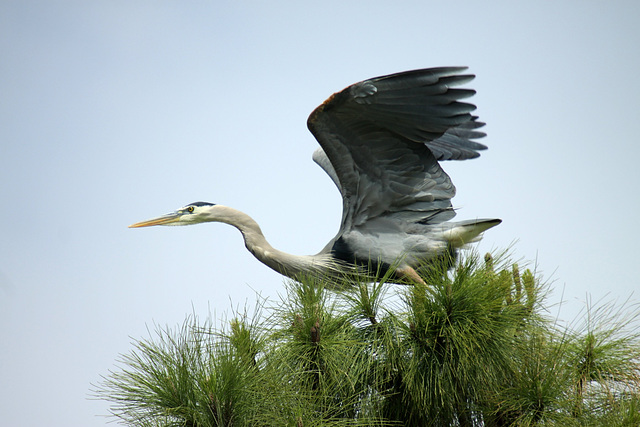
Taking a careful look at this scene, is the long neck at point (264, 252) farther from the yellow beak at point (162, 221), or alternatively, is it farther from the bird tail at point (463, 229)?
the bird tail at point (463, 229)

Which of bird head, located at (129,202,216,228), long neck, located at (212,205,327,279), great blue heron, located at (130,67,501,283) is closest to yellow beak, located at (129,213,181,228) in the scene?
bird head, located at (129,202,216,228)

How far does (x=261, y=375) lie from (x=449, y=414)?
2.76 feet

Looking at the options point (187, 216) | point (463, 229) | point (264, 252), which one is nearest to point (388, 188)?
point (463, 229)

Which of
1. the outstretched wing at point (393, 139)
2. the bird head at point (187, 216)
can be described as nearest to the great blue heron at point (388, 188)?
the outstretched wing at point (393, 139)

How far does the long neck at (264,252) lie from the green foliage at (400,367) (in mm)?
1065

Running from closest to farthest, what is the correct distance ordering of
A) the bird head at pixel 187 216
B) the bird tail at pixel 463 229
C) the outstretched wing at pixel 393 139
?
the outstretched wing at pixel 393 139
the bird tail at pixel 463 229
the bird head at pixel 187 216

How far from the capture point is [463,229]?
409 cm

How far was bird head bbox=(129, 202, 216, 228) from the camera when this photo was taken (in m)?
4.45

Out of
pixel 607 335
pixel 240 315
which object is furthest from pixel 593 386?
pixel 240 315

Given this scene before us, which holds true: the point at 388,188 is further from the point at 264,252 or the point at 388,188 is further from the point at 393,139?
the point at 264,252

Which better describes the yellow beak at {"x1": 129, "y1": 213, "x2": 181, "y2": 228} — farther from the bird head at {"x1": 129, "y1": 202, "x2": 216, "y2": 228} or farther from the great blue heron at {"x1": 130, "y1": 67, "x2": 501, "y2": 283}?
the great blue heron at {"x1": 130, "y1": 67, "x2": 501, "y2": 283}

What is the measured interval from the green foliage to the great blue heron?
99 cm

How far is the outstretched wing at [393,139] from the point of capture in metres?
3.79

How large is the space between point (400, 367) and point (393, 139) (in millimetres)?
1593
